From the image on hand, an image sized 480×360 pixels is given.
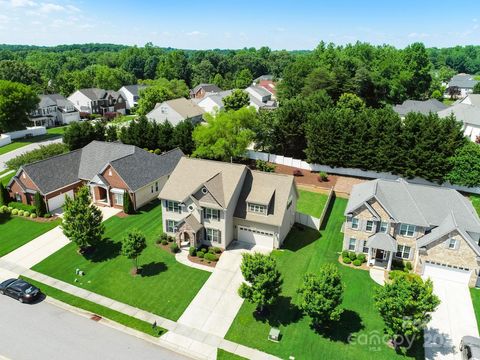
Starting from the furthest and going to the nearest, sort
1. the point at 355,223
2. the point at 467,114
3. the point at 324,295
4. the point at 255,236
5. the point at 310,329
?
the point at 467,114 < the point at 255,236 < the point at 355,223 < the point at 310,329 < the point at 324,295

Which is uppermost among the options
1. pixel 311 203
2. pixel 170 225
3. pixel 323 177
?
pixel 323 177

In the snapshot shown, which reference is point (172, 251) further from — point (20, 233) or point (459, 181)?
point (459, 181)

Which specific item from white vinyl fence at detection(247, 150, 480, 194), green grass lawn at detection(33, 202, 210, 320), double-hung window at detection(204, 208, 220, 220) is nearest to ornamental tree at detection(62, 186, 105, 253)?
green grass lawn at detection(33, 202, 210, 320)

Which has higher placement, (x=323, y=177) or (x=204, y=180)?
(x=204, y=180)

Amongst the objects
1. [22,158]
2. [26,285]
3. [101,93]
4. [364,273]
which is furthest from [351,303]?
[101,93]

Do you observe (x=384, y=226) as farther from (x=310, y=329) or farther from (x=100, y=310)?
(x=100, y=310)

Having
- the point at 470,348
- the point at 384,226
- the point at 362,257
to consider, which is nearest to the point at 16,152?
the point at 362,257

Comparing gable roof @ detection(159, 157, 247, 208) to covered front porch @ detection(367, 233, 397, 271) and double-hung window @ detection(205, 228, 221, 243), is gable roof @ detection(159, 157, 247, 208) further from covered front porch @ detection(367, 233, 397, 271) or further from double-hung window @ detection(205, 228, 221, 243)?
covered front porch @ detection(367, 233, 397, 271)
